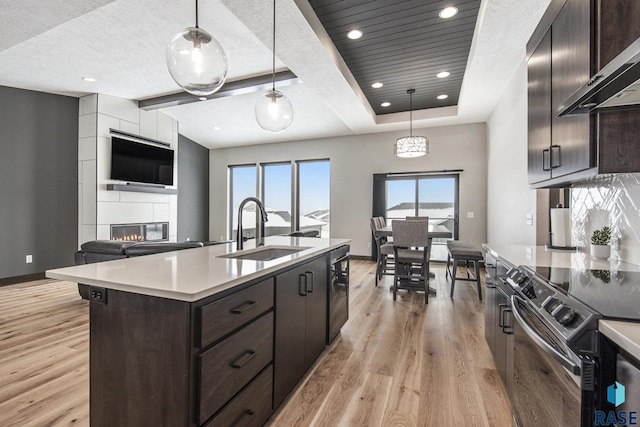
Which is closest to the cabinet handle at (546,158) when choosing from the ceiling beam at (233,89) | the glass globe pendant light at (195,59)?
the glass globe pendant light at (195,59)

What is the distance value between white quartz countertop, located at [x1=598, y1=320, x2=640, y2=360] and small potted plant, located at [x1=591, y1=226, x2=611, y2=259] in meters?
1.35

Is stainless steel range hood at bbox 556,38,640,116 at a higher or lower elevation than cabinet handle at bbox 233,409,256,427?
higher

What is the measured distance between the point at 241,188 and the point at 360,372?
6.98 meters

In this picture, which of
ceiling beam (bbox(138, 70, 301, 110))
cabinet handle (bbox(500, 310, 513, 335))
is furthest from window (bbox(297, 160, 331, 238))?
cabinet handle (bbox(500, 310, 513, 335))

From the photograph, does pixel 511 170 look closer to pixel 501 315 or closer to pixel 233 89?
pixel 501 315

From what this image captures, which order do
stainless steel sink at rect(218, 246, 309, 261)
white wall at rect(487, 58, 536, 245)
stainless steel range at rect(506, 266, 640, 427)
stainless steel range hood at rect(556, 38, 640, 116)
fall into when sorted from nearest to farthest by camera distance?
stainless steel range at rect(506, 266, 640, 427), stainless steel range hood at rect(556, 38, 640, 116), stainless steel sink at rect(218, 246, 309, 261), white wall at rect(487, 58, 536, 245)

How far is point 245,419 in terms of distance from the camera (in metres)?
1.31

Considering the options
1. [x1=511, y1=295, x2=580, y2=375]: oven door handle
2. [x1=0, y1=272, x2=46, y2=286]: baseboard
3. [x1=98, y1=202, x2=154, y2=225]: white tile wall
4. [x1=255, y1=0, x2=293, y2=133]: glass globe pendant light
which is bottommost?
[x1=0, y1=272, x2=46, y2=286]: baseboard

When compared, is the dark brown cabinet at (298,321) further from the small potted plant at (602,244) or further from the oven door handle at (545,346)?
the small potted plant at (602,244)

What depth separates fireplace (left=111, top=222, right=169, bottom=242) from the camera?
5332 millimetres

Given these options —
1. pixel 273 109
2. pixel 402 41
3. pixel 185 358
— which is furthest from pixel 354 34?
pixel 185 358

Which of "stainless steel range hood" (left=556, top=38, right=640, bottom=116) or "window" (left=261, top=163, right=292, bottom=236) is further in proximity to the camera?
"window" (left=261, top=163, right=292, bottom=236)

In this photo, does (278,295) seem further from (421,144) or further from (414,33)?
(421,144)

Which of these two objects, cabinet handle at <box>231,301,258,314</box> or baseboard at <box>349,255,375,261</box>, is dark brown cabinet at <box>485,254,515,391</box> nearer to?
cabinet handle at <box>231,301,258,314</box>
